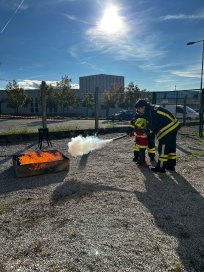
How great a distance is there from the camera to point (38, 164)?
19.3 ft

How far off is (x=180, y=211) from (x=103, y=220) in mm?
1269

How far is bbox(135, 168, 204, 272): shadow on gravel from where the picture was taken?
10.00ft

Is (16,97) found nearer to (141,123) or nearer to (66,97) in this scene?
(66,97)

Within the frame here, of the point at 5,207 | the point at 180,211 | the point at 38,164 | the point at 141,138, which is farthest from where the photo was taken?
the point at 141,138

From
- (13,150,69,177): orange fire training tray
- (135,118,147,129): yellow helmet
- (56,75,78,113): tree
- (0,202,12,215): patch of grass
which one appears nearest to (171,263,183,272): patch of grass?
(0,202,12,215): patch of grass

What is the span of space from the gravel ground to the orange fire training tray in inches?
6.2

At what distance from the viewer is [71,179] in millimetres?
5738

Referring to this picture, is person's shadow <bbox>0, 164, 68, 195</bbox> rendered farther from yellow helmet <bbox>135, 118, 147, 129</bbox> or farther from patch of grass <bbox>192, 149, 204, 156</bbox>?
patch of grass <bbox>192, 149, 204, 156</bbox>

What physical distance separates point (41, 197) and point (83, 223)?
1.31 metres

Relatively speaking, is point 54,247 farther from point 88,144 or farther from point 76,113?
point 76,113

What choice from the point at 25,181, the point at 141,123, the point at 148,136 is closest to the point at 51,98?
the point at 148,136

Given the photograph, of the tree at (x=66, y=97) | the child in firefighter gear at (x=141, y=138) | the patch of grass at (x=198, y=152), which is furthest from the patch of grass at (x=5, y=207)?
the tree at (x=66, y=97)

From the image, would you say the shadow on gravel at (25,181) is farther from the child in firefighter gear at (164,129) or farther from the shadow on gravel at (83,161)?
the child in firefighter gear at (164,129)

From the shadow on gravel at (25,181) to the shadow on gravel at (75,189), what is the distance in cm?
38
